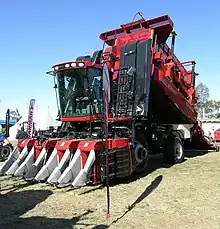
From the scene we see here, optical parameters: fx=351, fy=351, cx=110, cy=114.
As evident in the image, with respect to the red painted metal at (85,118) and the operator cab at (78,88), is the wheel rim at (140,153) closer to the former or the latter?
the red painted metal at (85,118)

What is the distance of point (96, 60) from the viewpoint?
416 inches

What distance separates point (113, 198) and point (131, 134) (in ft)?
7.64

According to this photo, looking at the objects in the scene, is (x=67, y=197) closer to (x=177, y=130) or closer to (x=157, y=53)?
(x=157, y=53)

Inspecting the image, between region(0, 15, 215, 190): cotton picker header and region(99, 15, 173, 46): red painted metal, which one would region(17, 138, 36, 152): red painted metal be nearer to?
region(0, 15, 215, 190): cotton picker header

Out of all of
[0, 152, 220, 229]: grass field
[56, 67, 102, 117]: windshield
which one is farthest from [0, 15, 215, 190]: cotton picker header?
[0, 152, 220, 229]: grass field

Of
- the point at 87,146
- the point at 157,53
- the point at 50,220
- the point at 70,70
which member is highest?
the point at 157,53

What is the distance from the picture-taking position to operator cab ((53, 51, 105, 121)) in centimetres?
923

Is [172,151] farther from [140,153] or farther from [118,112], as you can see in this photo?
[118,112]

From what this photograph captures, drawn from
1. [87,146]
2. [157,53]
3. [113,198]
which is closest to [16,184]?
[87,146]

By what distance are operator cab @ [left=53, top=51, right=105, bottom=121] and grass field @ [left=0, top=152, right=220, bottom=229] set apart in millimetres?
2308

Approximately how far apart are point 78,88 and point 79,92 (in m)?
0.12

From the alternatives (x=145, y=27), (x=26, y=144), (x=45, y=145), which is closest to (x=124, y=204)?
(x=45, y=145)

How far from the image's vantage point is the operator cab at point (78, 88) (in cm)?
923

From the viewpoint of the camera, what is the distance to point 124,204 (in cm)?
622
